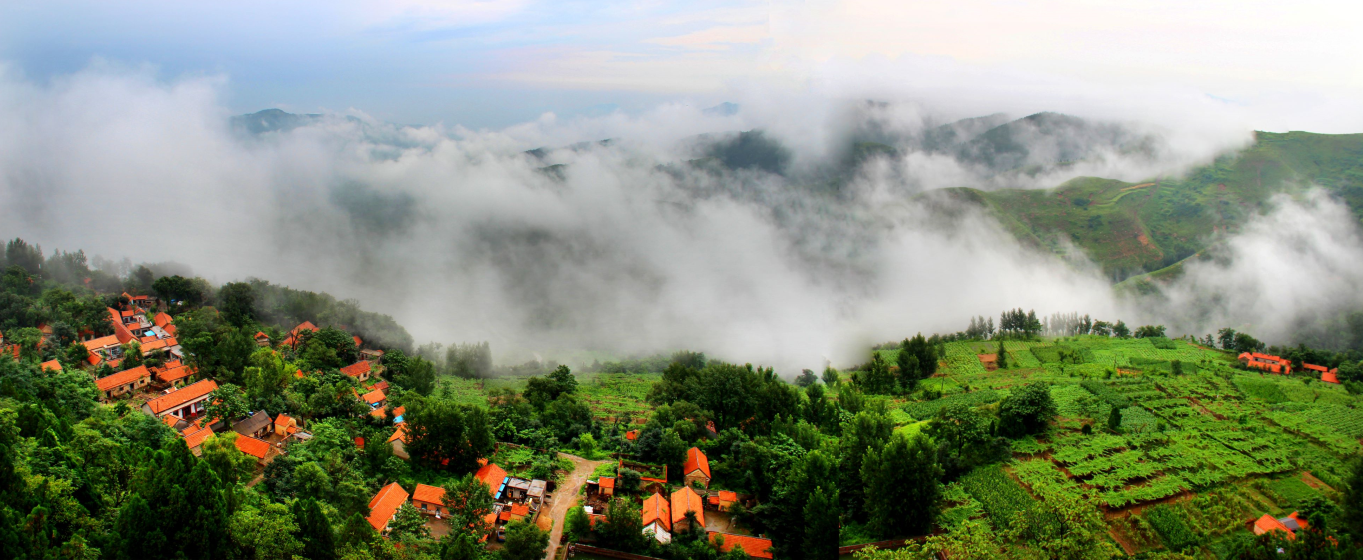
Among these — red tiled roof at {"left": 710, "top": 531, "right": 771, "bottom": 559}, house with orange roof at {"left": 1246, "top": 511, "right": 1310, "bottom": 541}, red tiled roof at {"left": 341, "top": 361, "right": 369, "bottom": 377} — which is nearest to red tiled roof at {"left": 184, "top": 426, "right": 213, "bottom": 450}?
red tiled roof at {"left": 341, "top": 361, "right": 369, "bottom": 377}

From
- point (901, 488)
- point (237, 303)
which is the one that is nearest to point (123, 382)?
point (237, 303)

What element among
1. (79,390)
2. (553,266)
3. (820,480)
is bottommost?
(553,266)

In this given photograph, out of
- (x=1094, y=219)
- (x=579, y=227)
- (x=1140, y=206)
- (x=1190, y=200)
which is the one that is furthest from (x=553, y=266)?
(x=1190, y=200)

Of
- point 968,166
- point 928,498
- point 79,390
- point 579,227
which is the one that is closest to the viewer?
point 928,498

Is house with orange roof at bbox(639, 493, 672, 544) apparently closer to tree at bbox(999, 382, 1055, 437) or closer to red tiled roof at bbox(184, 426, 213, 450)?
tree at bbox(999, 382, 1055, 437)

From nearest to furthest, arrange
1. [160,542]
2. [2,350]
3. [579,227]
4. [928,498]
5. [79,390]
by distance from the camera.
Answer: [160,542] → [928,498] → [79,390] → [2,350] → [579,227]

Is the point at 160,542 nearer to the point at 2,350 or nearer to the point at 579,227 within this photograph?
the point at 2,350

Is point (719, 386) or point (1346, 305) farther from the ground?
point (719, 386)
